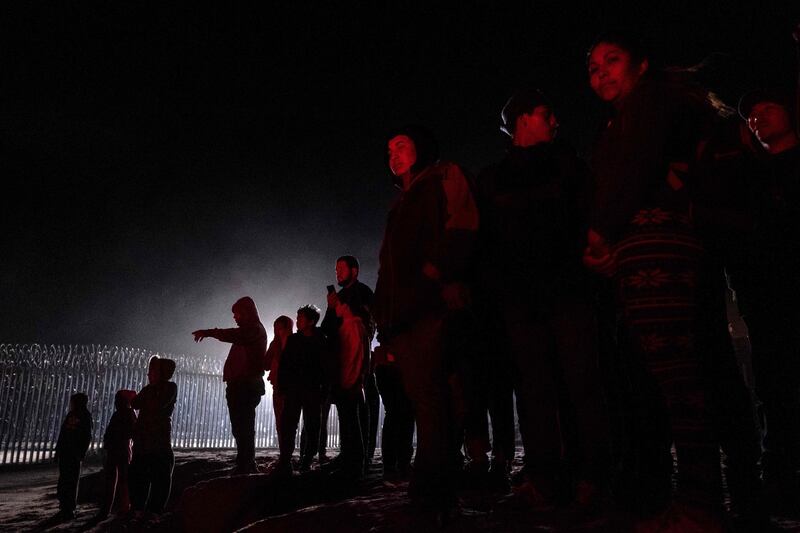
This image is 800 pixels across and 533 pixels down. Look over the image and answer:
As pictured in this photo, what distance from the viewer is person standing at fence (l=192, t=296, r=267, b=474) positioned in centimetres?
638

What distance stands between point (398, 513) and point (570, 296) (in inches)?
52.5

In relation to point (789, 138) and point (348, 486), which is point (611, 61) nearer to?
point (789, 138)

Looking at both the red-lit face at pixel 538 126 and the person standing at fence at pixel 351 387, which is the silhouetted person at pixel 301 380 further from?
the red-lit face at pixel 538 126

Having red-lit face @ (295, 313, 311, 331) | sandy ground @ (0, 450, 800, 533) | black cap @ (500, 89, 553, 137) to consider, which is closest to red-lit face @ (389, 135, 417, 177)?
black cap @ (500, 89, 553, 137)

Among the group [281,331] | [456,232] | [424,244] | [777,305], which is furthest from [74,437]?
[777,305]

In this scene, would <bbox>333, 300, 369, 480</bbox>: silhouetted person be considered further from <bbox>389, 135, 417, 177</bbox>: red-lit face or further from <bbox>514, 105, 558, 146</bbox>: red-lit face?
<bbox>514, 105, 558, 146</bbox>: red-lit face

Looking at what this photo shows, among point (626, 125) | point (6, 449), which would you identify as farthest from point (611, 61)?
point (6, 449)

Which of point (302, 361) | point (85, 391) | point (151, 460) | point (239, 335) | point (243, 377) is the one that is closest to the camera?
point (302, 361)

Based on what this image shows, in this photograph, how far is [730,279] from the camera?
3.05 metres

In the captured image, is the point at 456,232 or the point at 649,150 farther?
the point at 456,232

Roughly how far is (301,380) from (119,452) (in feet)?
11.1

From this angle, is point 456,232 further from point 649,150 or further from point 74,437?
point 74,437

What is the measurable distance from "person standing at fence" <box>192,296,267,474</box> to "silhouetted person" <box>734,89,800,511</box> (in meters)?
5.07

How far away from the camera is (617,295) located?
7.64 feet
